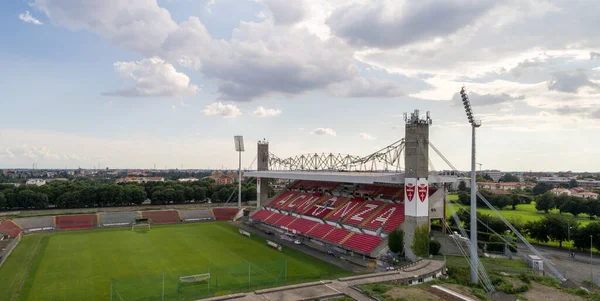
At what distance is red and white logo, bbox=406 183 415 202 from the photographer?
34438 mm

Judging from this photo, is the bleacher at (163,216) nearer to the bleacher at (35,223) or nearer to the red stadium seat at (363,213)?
the bleacher at (35,223)

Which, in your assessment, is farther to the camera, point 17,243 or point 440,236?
point 17,243

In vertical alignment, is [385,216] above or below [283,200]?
above

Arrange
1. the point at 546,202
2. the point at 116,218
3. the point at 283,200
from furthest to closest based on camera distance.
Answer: the point at 546,202, the point at 116,218, the point at 283,200

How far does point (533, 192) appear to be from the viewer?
4528 inches

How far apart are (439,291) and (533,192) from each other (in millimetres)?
114102

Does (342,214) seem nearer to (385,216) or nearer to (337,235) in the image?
(337,235)

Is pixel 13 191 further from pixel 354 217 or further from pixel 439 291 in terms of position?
pixel 439 291

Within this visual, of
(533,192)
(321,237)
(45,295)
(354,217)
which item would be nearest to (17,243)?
(45,295)

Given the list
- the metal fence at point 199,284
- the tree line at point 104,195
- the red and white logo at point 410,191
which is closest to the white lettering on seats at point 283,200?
the tree line at point 104,195

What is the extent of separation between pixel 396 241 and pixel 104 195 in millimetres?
61127

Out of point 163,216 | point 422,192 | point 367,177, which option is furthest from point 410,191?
point 163,216

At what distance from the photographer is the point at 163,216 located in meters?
64.8

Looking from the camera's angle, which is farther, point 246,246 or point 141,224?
point 141,224
